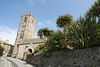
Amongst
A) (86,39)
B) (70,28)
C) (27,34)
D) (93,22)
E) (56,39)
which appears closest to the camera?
(86,39)

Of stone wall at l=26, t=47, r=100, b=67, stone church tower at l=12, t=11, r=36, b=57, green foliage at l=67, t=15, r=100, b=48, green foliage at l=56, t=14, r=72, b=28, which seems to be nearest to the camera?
stone wall at l=26, t=47, r=100, b=67

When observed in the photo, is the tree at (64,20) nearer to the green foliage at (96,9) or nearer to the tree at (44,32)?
the green foliage at (96,9)

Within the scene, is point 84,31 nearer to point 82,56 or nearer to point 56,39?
point 82,56

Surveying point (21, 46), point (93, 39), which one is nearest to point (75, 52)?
point (93, 39)

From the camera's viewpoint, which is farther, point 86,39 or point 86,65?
point 86,39

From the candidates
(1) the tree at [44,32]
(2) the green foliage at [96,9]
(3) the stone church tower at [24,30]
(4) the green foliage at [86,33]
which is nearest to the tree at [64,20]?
(2) the green foliage at [96,9]

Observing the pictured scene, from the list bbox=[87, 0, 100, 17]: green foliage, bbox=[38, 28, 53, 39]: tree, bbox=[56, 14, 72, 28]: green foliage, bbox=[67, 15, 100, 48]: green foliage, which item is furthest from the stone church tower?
bbox=[87, 0, 100, 17]: green foliage

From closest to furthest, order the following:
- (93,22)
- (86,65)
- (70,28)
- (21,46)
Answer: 1. (86,65)
2. (93,22)
3. (70,28)
4. (21,46)

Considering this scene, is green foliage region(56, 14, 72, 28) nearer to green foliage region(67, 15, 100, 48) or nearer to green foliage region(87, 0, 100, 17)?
green foliage region(87, 0, 100, 17)

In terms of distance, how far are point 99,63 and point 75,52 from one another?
2156 mm

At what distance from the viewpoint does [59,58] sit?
8.20m

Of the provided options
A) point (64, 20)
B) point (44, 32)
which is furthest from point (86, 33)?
point (44, 32)

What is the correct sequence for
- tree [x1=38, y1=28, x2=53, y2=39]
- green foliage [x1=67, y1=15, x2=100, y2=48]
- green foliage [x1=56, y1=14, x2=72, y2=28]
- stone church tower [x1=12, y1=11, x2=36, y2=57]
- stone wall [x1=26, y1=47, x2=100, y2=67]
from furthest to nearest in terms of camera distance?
stone church tower [x1=12, y1=11, x2=36, y2=57], tree [x1=38, y1=28, x2=53, y2=39], green foliage [x1=56, y1=14, x2=72, y2=28], green foliage [x1=67, y1=15, x2=100, y2=48], stone wall [x1=26, y1=47, x2=100, y2=67]

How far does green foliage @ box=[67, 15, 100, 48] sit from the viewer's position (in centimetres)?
579
